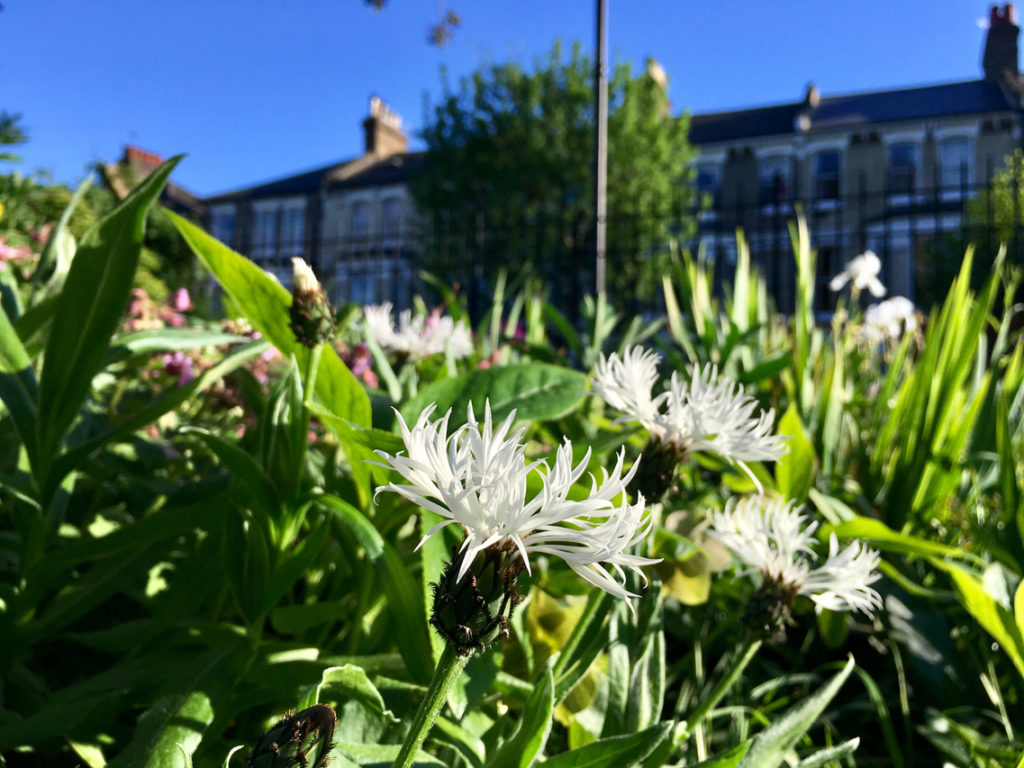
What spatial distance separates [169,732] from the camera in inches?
19.5

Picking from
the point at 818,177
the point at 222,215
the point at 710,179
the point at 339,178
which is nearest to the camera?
the point at 818,177

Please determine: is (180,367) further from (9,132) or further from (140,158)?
(140,158)

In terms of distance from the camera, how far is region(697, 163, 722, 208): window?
2059cm

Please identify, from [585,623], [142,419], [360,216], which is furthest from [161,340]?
[360,216]

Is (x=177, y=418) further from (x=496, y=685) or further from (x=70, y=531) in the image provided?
(x=496, y=685)

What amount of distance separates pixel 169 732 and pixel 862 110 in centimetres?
2296

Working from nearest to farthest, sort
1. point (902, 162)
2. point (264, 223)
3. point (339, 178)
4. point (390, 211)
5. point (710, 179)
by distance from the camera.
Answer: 1. point (902, 162)
2. point (710, 179)
3. point (390, 211)
4. point (339, 178)
5. point (264, 223)

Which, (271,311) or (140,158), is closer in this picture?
(271,311)

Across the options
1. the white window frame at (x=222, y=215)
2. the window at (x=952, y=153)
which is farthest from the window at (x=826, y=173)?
the white window frame at (x=222, y=215)

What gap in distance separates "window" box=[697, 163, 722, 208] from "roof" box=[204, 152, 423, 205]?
7.67 metres

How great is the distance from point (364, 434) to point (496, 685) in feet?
0.78

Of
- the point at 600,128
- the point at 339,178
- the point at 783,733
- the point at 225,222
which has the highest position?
the point at 339,178

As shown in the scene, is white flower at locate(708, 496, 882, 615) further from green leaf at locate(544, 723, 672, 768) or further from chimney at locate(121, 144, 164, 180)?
chimney at locate(121, 144, 164, 180)

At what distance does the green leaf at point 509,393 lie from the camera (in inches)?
27.2
